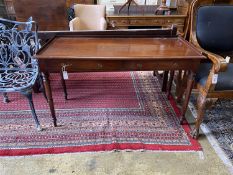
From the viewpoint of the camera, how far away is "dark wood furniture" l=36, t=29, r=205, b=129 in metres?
1.32

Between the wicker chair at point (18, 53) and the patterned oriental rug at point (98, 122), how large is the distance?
200 millimetres

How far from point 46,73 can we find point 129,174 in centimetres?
91

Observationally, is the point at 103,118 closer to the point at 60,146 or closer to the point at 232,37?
the point at 60,146

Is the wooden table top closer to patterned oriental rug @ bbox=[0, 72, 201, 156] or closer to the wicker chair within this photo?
the wicker chair

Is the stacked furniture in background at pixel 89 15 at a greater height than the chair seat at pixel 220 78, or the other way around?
the stacked furniture in background at pixel 89 15

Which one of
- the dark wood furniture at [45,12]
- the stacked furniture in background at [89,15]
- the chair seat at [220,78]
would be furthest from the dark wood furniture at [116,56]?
the dark wood furniture at [45,12]

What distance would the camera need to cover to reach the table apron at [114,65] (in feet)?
4.36

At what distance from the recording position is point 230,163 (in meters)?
1.42

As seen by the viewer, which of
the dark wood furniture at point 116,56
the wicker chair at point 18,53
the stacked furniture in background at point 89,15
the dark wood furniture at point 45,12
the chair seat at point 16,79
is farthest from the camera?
the dark wood furniture at point 45,12

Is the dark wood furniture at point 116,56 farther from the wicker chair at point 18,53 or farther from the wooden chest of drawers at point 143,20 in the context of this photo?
the wooden chest of drawers at point 143,20

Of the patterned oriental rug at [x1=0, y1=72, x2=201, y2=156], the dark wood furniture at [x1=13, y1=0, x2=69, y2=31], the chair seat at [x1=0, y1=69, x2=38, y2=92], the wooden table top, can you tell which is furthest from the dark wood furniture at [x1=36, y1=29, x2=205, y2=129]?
the dark wood furniture at [x1=13, y1=0, x2=69, y2=31]

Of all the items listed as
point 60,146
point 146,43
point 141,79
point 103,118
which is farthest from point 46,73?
point 141,79

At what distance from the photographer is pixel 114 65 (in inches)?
53.5

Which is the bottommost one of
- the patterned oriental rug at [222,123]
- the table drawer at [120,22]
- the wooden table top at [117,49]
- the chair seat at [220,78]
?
the patterned oriental rug at [222,123]
